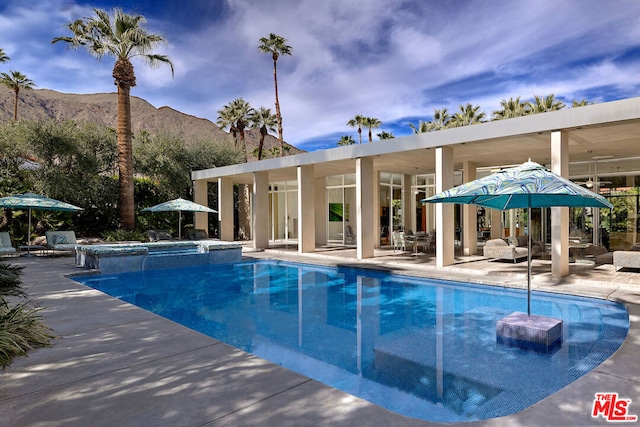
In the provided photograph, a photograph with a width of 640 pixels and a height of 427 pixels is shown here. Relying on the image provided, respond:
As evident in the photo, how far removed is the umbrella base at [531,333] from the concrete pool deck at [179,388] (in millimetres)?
794

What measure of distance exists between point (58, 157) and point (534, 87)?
30250 millimetres

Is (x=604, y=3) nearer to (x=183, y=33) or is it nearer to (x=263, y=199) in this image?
(x=263, y=199)

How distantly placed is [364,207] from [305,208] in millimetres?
3031

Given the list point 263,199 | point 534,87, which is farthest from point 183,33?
point 534,87

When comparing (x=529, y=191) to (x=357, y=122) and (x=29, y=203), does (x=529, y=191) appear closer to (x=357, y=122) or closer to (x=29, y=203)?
(x=29, y=203)

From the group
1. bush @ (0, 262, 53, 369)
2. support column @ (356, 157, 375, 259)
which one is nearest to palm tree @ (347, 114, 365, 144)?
support column @ (356, 157, 375, 259)

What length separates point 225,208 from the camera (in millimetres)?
20297

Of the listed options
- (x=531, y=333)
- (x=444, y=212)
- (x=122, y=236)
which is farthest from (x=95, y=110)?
(x=531, y=333)

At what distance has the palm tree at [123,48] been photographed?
690 inches

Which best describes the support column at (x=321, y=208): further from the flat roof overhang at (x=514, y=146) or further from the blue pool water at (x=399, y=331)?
the blue pool water at (x=399, y=331)

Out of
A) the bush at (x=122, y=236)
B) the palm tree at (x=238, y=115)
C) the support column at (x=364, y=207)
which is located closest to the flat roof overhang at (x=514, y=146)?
the support column at (x=364, y=207)

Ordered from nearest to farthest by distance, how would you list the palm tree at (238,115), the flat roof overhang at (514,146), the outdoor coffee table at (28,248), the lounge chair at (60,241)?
the flat roof overhang at (514,146) < the outdoor coffee table at (28,248) < the lounge chair at (60,241) < the palm tree at (238,115)

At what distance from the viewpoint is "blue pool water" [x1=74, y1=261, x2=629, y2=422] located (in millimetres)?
→ 3906

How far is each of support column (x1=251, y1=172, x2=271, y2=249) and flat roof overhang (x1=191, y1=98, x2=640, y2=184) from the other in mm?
654
